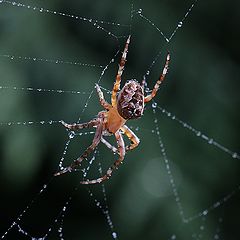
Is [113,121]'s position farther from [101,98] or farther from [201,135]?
[201,135]

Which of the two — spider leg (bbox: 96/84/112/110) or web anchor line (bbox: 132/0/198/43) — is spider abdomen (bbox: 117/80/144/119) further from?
web anchor line (bbox: 132/0/198/43)

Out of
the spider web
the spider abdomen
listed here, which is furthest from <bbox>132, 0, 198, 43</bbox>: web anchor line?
the spider abdomen

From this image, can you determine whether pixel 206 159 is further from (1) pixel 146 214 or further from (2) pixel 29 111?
(2) pixel 29 111

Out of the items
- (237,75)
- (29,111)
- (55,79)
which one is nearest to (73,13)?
(55,79)

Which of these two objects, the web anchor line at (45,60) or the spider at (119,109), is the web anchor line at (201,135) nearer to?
the web anchor line at (45,60)

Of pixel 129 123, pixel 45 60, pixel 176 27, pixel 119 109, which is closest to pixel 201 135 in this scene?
pixel 129 123
